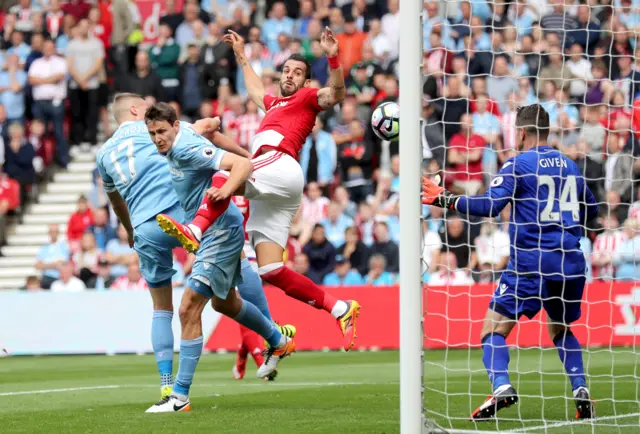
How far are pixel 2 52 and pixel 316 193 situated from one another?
818 centimetres

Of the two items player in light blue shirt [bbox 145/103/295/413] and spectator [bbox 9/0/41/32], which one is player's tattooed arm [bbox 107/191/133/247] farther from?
spectator [bbox 9/0/41/32]

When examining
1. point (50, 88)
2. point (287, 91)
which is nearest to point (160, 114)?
point (287, 91)

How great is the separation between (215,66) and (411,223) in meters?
14.8

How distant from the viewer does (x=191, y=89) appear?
830 inches

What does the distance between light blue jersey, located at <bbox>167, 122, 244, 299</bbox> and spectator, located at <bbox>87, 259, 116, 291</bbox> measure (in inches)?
378

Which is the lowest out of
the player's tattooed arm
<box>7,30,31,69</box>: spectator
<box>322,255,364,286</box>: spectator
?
<box>322,255,364,286</box>: spectator

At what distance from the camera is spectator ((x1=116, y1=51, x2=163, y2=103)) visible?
2103 centimetres

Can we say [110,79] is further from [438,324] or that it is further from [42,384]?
[42,384]

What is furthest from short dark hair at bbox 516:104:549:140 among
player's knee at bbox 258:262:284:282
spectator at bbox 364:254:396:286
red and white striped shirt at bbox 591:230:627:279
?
spectator at bbox 364:254:396:286

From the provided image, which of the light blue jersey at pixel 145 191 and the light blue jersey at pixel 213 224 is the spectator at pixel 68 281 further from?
the light blue jersey at pixel 213 224

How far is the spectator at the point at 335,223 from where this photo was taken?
18250 mm

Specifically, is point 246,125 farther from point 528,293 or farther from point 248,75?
point 528,293

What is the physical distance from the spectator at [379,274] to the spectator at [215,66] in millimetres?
5527

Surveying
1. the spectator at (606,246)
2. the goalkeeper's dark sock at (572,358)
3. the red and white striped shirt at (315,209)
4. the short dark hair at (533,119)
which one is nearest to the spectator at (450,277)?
the spectator at (606,246)
